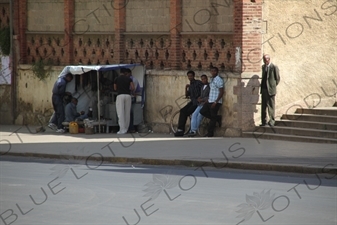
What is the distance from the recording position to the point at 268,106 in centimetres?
2370

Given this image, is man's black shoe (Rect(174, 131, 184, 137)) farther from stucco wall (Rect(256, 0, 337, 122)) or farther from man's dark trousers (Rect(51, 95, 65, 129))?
man's dark trousers (Rect(51, 95, 65, 129))

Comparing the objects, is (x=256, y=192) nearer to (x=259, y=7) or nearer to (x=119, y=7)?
(x=259, y=7)

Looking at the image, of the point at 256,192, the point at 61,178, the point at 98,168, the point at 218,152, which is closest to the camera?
the point at 256,192

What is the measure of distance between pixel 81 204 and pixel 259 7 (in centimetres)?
1141

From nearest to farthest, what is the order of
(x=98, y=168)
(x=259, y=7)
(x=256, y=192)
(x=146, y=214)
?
(x=146, y=214) < (x=256, y=192) < (x=98, y=168) < (x=259, y=7)

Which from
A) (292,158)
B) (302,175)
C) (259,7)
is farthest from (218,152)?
(259,7)

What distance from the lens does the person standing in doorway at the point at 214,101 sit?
2411 cm

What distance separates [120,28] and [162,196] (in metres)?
13.3

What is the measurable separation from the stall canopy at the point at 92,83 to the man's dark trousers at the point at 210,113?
274 centimetres

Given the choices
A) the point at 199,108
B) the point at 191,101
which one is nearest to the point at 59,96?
the point at 191,101

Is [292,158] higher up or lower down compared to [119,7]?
lower down

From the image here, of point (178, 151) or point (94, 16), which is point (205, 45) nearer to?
point (94, 16)

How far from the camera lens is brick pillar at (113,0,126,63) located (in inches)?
1065

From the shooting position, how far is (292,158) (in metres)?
19.0
